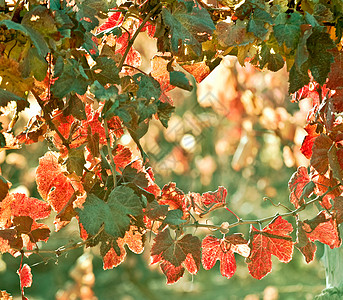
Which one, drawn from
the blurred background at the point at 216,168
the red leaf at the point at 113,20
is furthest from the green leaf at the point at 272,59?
the blurred background at the point at 216,168

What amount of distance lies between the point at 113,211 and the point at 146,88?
17 cm

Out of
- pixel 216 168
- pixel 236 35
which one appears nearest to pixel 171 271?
pixel 236 35

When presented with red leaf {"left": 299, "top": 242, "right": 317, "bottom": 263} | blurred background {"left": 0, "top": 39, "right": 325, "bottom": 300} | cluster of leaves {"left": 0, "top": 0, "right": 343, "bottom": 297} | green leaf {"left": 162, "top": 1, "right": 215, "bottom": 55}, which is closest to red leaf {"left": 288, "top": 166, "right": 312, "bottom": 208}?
cluster of leaves {"left": 0, "top": 0, "right": 343, "bottom": 297}

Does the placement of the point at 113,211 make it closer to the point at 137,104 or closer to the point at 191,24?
the point at 137,104

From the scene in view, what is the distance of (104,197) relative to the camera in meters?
0.84

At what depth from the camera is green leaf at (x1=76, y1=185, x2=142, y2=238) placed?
2.50 feet

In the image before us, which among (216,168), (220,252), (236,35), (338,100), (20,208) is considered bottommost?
(216,168)

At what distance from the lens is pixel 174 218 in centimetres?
86

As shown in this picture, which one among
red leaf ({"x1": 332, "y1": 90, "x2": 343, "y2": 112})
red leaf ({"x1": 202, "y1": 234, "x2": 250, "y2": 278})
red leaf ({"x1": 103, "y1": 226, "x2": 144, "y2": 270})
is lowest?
red leaf ({"x1": 202, "y1": 234, "x2": 250, "y2": 278})

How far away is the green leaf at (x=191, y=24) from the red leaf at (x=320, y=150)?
24 cm

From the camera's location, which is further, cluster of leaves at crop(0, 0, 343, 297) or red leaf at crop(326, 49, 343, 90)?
red leaf at crop(326, 49, 343, 90)

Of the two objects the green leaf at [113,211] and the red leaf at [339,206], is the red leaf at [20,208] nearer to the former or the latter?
the green leaf at [113,211]

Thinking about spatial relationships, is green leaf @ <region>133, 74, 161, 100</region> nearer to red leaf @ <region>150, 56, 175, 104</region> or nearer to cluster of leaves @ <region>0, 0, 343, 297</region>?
cluster of leaves @ <region>0, 0, 343, 297</region>

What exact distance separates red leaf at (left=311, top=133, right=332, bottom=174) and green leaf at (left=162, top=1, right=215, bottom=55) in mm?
239
